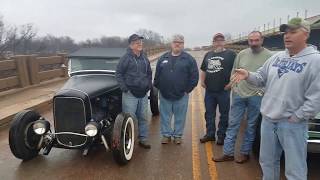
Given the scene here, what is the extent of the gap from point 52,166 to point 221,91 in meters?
3.05

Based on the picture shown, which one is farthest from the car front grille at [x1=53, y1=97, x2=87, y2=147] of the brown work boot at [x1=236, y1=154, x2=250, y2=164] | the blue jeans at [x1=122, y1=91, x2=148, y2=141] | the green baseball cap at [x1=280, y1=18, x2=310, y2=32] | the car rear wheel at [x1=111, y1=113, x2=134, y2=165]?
the green baseball cap at [x1=280, y1=18, x2=310, y2=32]

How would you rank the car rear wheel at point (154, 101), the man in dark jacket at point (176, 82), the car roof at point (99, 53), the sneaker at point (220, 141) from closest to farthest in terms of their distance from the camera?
the man in dark jacket at point (176, 82), the sneaker at point (220, 141), the car roof at point (99, 53), the car rear wheel at point (154, 101)

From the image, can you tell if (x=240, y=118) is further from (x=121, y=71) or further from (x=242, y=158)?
(x=121, y=71)

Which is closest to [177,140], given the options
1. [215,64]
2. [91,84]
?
[215,64]

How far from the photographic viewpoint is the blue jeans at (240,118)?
5.84 m

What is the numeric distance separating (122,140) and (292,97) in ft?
9.09

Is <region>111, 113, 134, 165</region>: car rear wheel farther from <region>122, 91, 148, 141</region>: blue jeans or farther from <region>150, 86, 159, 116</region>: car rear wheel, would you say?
<region>150, 86, 159, 116</region>: car rear wheel

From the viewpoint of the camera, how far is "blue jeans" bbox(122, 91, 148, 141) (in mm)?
6605

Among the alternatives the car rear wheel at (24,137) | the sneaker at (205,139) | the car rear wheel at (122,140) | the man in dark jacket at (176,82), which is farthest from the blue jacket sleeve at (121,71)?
the sneaker at (205,139)

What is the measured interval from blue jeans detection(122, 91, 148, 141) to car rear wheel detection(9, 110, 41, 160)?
150cm

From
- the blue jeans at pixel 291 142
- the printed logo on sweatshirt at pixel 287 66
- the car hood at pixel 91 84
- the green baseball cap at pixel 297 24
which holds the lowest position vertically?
the blue jeans at pixel 291 142

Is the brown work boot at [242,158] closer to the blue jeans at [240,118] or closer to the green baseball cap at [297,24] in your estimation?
the blue jeans at [240,118]

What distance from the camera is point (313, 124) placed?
17.2ft

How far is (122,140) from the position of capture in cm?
576
